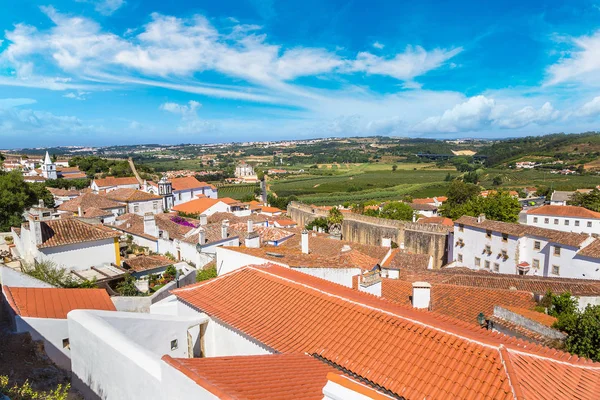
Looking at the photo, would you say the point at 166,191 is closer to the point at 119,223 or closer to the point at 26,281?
the point at 119,223

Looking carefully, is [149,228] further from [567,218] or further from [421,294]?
[567,218]

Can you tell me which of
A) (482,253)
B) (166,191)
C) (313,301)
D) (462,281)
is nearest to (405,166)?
(166,191)

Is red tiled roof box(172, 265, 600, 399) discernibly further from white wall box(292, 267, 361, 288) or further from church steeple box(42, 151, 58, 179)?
church steeple box(42, 151, 58, 179)

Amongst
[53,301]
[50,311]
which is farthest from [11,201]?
[50,311]

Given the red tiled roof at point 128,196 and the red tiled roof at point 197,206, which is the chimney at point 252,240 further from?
the red tiled roof at point 128,196

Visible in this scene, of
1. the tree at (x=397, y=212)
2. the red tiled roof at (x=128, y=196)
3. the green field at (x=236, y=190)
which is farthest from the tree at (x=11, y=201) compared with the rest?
the green field at (x=236, y=190)

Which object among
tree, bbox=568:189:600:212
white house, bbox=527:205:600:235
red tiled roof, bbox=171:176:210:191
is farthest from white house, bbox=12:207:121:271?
tree, bbox=568:189:600:212
